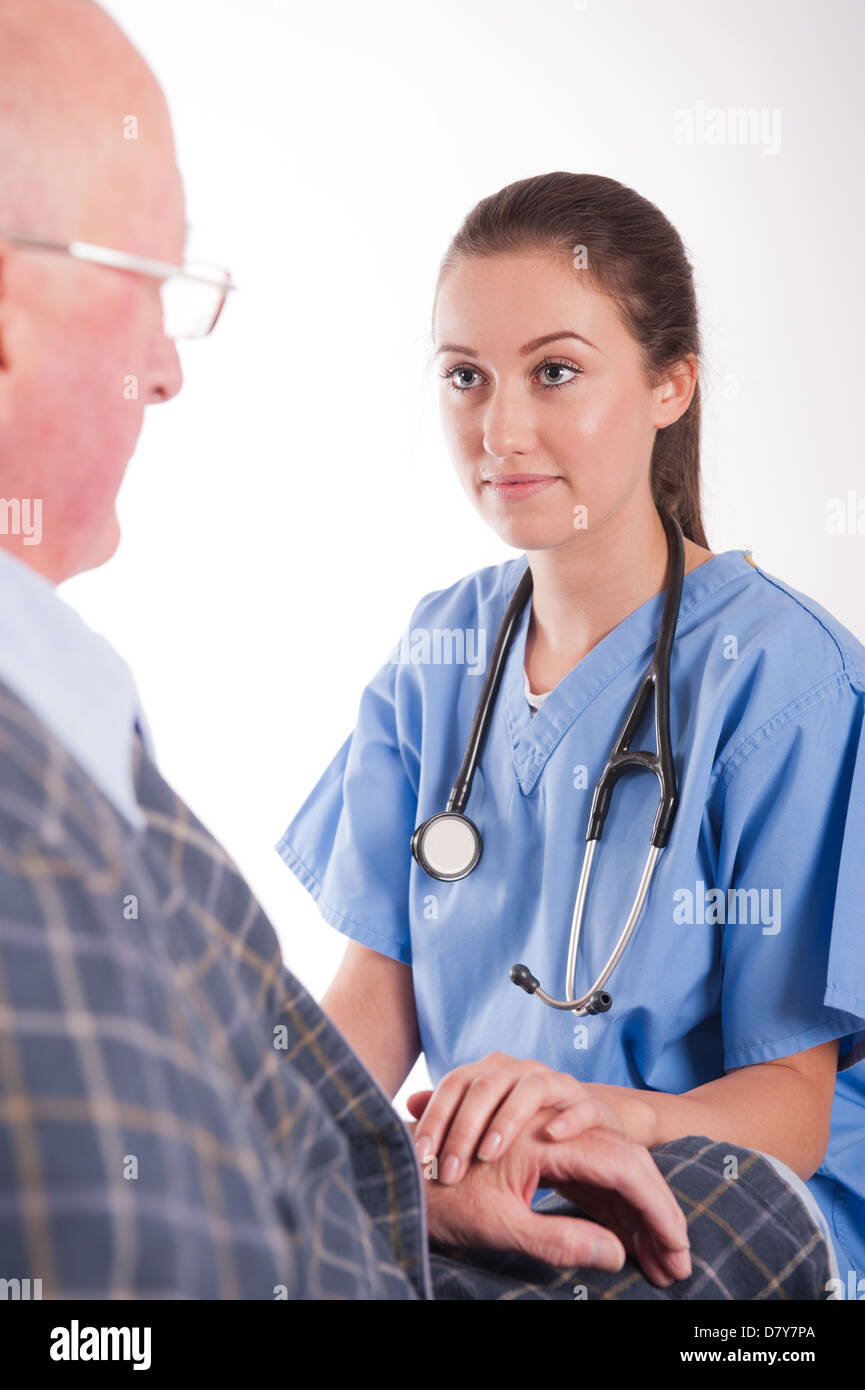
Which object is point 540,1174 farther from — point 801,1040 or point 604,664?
point 604,664

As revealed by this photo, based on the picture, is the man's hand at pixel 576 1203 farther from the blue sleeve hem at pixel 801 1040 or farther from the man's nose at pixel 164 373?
the man's nose at pixel 164 373

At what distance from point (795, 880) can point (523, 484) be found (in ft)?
1.40

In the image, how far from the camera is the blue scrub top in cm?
99


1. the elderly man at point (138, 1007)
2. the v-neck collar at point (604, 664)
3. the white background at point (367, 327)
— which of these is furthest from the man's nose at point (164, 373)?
the white background at point (367, 327)

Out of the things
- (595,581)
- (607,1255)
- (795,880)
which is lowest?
(607,1255)

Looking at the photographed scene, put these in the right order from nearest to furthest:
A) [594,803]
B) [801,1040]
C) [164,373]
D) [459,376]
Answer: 1. [164,373]
2. [801,1040]
3. [594,803]
4. [459,376]

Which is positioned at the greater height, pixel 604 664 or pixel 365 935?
pixel 604 664

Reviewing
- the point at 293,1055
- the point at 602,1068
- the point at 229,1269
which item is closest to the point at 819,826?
the point at 602,1068

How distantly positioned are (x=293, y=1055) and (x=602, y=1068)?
499 millimetres

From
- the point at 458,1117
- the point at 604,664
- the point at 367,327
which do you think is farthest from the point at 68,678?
the point at 367,327

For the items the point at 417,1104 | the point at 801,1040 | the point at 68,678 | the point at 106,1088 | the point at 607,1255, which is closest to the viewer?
the point at 106,1088

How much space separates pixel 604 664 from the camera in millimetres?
1175

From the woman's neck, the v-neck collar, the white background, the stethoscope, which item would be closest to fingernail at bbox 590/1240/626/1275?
the stethoscope

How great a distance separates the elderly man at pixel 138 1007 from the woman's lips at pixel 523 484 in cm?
60
